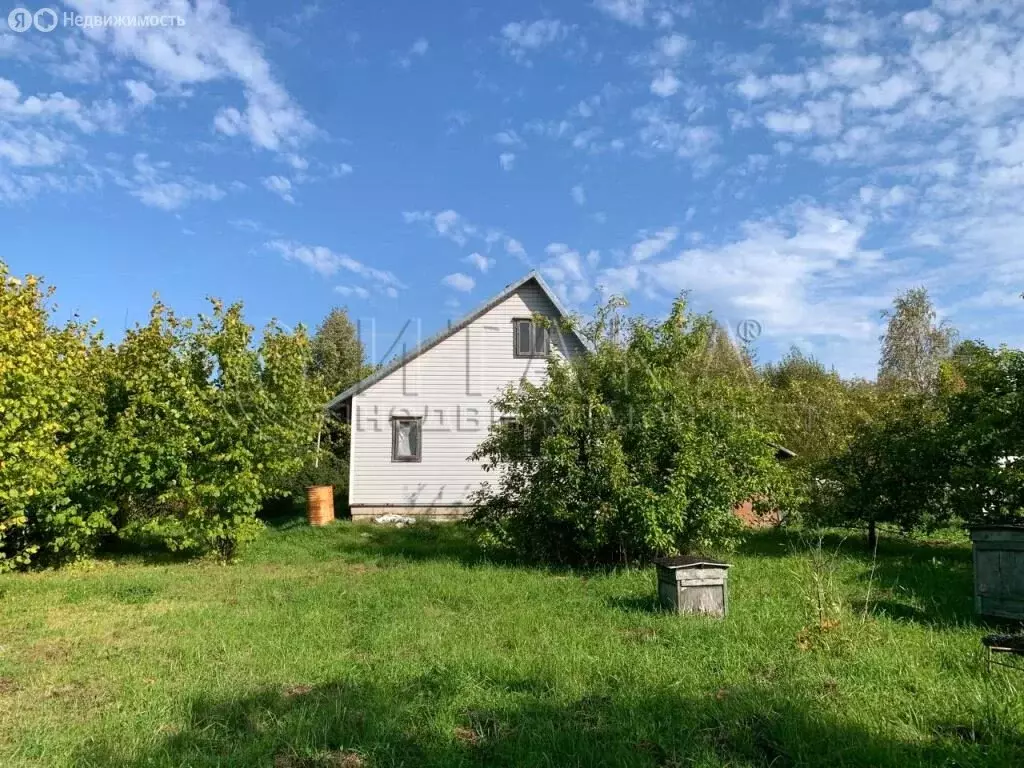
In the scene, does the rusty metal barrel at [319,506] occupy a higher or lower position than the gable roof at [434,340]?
lower

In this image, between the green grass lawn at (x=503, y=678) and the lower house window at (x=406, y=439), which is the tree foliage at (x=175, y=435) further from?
the lower house window at (x=406, y=439)

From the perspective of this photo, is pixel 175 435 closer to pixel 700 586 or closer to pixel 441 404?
pixel 441 404

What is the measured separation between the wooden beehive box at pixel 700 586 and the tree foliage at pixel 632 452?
2.85 m

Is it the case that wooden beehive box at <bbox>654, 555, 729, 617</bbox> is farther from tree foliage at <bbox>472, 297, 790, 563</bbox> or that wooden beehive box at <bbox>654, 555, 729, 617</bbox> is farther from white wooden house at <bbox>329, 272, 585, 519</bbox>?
white wooden house at <bbox>329, 272, 585, 519</bbox>

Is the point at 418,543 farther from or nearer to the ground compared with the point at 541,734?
nearer to the ground

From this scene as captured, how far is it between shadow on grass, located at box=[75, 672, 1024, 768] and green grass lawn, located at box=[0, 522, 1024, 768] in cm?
2

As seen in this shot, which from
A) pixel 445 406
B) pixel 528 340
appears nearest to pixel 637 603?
pixel 445 406

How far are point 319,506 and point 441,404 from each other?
4.47 m

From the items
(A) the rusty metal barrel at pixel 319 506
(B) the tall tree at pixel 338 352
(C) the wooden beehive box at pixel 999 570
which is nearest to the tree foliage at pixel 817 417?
(C) the wooden beehive box at pixel 999 570

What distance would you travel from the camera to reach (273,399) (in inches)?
517

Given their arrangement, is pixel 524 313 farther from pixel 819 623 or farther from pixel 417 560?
pixel 819 623

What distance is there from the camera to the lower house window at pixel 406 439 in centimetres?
1928

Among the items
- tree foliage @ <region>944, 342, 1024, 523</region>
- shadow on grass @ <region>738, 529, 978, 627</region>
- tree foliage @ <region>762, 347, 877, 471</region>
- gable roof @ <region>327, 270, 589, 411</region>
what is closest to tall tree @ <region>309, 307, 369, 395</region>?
gable roof @ <region>327, 270, 589, 411</region>

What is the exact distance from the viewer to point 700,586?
7297 millimetres
